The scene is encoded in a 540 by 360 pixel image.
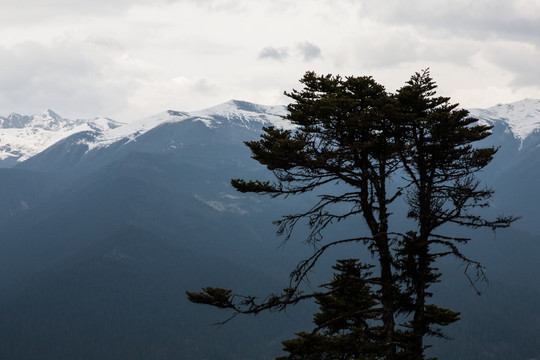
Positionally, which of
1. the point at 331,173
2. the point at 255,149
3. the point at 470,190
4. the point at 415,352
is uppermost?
the point at 255,149

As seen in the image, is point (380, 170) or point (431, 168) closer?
point (380, 170)

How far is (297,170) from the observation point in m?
20.9

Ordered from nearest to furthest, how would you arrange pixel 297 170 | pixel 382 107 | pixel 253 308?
pixel 253 308
pixel 382 107
pixel 297 170

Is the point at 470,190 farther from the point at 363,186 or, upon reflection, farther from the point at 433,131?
the point at 363,186

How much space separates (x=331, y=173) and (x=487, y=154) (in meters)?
5.91

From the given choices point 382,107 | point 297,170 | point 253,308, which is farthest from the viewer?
point 297,170

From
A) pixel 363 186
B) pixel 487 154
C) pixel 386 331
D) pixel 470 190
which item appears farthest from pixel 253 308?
pixel 487 154

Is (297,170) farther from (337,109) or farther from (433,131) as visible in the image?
(433,131)

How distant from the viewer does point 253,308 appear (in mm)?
18000

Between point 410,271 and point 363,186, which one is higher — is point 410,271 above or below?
below

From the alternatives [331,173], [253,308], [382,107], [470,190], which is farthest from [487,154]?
[253,308]

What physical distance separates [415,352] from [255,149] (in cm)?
960

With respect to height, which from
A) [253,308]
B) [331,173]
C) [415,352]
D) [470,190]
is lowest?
[415,352]

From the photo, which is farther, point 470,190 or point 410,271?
point 410,271
